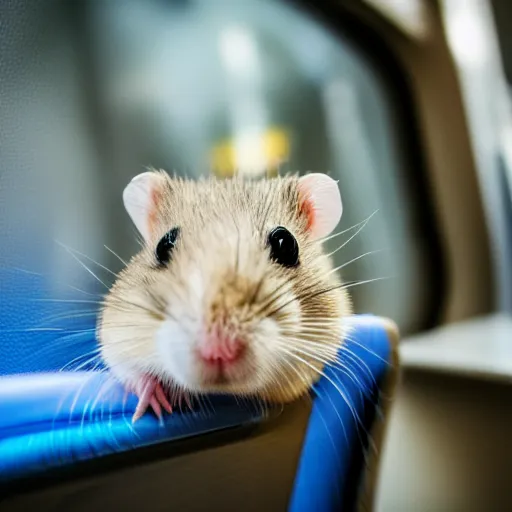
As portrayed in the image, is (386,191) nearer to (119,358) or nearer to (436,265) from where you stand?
(436,265)

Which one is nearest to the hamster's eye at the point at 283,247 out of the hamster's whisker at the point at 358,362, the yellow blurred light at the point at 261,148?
the hamster's whisker at the point at 358,362

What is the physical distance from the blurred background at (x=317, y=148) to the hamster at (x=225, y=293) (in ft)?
0.18

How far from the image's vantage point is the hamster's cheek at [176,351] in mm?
453

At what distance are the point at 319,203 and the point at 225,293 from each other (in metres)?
0.16

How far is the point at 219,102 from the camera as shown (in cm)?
105

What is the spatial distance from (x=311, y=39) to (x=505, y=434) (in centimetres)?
78

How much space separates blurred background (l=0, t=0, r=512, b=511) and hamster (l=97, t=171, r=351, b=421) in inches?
2.2

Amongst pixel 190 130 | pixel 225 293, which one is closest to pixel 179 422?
pixel 225 293

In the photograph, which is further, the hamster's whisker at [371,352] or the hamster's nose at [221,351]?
the hamster's whisker at [371,352]

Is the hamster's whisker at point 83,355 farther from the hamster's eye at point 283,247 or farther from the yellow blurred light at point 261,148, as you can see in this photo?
the yellow blurred light at point 261,148

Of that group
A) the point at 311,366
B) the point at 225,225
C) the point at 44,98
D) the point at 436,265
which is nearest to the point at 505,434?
the point at 436,265

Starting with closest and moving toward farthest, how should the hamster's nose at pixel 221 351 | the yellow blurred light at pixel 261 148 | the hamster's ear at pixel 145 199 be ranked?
the hamster's nose at pixel 221 351 → the hamster's ear at pixel 145 199 → the yellow blurred light at pixel 261 148

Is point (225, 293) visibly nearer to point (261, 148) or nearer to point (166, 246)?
point (166, 246)

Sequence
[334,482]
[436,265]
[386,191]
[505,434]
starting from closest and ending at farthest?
[334,482] → [505,434] → [386,191] → [436,265]
